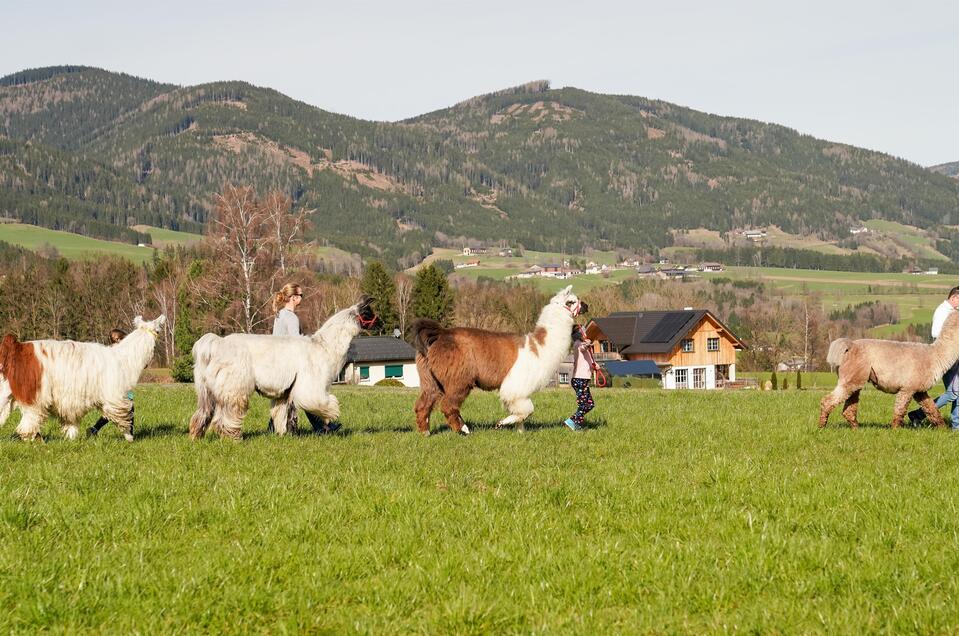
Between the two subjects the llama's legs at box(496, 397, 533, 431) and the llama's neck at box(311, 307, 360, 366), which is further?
the llama's legs at box(496, 397, 533, 431)

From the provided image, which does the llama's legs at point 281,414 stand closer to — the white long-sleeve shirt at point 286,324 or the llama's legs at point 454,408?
the white long-sleeve shirt at point 286,324

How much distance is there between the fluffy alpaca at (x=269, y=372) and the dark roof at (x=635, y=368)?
68.2m

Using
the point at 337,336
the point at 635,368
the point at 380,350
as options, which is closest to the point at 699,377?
the point at 635,368

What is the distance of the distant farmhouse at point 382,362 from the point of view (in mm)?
79625

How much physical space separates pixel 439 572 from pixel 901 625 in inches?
113

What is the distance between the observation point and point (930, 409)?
1368 centimetres

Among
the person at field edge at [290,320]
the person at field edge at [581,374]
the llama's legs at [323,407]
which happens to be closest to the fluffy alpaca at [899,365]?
the person at field edge at [581,374]

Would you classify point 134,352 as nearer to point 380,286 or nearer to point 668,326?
point 668,326

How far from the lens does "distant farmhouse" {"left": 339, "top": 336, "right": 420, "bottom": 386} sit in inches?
3135

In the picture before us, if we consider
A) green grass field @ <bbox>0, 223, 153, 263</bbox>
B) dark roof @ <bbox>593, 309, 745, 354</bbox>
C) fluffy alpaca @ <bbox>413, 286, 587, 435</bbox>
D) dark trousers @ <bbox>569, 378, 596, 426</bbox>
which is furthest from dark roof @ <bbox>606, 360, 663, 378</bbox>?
green grass field @ <bbox>0, 223, 153, 263</bbox>

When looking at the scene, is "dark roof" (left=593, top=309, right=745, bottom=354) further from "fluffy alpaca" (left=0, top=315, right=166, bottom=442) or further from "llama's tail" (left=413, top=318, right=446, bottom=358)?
"fluffy alpaca" (left=0, top=315, right=166, bottom=442)

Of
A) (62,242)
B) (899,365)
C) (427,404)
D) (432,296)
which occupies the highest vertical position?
(62,242)

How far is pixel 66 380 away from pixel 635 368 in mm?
72389

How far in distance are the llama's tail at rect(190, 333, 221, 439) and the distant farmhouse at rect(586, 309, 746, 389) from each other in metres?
72.2
